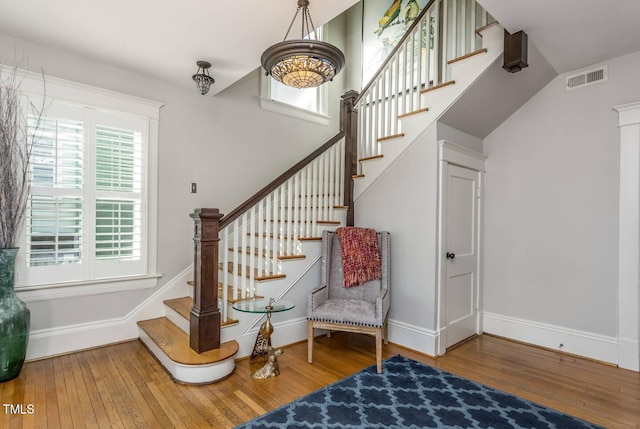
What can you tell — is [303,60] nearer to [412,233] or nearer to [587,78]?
[412,233]

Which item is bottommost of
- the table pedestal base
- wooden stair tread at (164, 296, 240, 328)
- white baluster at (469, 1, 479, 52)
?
the table pedestal base

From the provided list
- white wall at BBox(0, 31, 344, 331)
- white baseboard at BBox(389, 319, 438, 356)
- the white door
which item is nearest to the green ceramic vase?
white wall at BBox(0, 31, 344, 331)

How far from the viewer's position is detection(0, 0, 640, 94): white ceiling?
226 cm

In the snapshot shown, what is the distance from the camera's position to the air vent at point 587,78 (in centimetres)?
304

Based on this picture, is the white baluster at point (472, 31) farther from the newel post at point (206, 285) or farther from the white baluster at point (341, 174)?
the newel post at point (206, 285)

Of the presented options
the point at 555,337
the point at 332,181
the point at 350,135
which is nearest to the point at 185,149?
the point at 332,181

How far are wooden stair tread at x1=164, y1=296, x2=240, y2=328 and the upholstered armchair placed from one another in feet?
2.32

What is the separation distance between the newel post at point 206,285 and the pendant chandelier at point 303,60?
4.03ft

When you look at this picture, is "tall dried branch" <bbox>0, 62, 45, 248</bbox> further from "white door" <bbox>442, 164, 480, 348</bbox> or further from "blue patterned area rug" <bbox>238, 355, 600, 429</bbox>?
"white door" <bbox>442, 164, 480, 348</bbox>

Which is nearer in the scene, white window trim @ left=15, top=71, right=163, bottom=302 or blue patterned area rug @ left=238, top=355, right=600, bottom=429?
blue patterned area rug @ left=238, top=355, right=600, bottom=429

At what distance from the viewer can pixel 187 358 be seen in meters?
2.54

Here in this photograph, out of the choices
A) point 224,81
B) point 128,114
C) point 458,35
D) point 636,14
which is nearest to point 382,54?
point 458,35

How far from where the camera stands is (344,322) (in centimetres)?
283

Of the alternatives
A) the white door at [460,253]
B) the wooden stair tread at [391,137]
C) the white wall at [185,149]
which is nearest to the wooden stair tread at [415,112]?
the wooden stair tread at [391,137]
